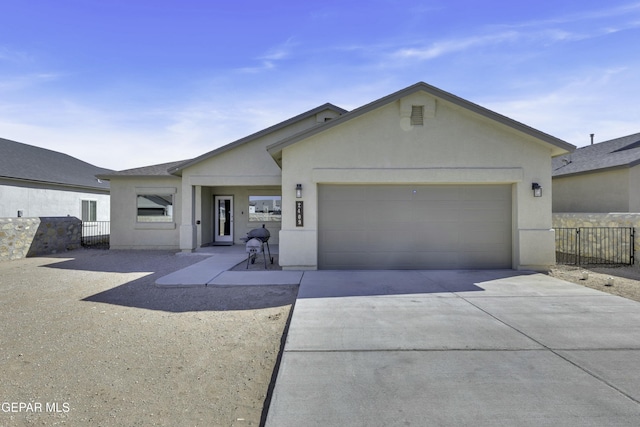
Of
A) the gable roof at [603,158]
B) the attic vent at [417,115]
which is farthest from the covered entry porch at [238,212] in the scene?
the gable roof at [603,158]

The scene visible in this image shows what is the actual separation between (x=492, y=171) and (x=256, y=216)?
34.4 feet

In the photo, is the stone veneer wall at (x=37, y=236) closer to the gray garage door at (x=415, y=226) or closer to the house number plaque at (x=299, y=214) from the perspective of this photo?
the house number plaque at (x=299, y=214)

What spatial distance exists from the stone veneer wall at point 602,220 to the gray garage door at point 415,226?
475cm

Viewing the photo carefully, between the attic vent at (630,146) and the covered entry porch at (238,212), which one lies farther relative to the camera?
the attic vent at (630,146)

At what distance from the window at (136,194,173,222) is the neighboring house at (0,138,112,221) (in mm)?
3545

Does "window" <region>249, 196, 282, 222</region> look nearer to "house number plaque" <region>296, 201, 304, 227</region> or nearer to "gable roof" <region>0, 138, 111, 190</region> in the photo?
"house number plaque" <region>296, 201, 304, 227</region>

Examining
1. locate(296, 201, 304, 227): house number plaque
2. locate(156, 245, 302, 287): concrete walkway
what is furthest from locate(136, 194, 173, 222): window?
locate(296, 201, 304, 227): house number plaque

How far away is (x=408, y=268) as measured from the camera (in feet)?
31.7

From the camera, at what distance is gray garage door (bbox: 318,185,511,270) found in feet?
31.7

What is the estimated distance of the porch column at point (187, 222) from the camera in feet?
44.4

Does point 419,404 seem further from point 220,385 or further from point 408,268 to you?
point 408,268

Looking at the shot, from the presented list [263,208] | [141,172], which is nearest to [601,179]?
[263,208]

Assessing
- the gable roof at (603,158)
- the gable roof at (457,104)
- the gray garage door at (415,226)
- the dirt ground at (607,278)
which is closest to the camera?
the dirt ground at (607,278)

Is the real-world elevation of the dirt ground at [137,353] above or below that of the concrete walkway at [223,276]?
below
